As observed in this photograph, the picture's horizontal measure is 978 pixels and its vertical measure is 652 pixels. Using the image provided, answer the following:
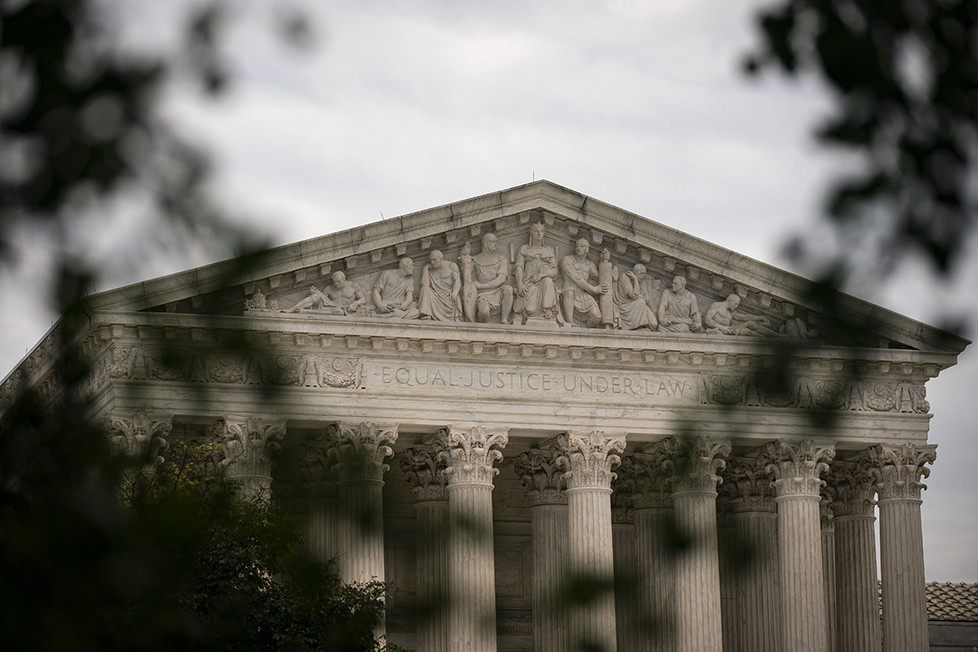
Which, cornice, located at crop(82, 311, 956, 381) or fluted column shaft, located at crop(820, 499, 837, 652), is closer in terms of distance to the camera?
cornice, located at crop(82, 311, 956, 381)

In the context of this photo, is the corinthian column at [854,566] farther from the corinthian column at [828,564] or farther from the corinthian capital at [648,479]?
the corinthian capital at [648,479]

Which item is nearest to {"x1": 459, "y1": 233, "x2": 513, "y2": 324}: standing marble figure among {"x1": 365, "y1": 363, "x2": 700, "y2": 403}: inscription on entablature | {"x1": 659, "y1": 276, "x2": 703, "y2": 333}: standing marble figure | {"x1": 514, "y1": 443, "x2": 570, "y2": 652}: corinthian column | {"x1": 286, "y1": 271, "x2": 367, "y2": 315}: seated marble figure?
{"x1": 365, "y1": 363, "x2": 700, "y2": 403}: inscription on entablature

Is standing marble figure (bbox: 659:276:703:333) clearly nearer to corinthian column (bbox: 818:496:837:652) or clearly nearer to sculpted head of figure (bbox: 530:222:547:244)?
sculpted head of figure (bbox: 530:222:547:244)

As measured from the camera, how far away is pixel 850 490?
1831 inches

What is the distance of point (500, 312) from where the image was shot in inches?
1672

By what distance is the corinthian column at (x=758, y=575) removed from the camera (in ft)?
151

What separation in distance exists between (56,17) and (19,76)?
28cm

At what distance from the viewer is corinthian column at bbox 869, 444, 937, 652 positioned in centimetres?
4378

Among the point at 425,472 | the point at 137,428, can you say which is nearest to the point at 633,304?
the point at 425,472

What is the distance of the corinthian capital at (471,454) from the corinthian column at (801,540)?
7.58 meters

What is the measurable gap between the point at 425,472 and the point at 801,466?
9721 millimetres

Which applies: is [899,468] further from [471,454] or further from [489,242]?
[489,242]

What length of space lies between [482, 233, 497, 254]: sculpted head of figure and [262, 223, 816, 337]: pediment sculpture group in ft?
0.08

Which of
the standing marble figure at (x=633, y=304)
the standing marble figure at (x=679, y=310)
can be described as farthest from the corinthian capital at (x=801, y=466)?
the standing marble figure at (x=633, y=304)
